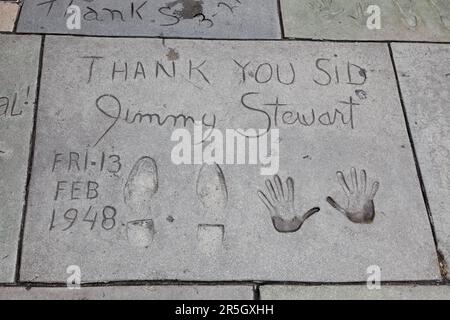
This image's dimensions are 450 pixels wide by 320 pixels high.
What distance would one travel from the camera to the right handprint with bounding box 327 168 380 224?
2.28 metres

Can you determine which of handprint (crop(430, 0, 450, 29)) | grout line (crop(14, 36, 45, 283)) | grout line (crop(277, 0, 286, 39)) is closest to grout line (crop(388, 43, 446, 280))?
handprint (crop(430, 0, 450, 29))

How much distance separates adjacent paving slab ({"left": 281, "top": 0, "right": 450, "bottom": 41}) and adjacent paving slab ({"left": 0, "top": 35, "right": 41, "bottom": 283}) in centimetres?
140

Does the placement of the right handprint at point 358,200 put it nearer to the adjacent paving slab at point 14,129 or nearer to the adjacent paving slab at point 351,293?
the adjacent paving slab at point 351,293

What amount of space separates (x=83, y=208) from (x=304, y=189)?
3.18 ft

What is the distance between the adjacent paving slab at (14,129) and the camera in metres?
2.15

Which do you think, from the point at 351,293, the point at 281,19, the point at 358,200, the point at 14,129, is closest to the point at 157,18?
the point at 281,19

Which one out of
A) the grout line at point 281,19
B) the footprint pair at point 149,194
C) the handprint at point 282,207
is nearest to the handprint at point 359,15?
the grout line at point 281,19

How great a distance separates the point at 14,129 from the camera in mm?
2430

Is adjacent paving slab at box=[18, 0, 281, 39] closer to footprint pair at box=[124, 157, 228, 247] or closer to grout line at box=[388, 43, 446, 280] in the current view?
grout line at box=[388, 43, 446, 280]

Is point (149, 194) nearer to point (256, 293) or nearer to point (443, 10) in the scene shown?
point (256, 293)

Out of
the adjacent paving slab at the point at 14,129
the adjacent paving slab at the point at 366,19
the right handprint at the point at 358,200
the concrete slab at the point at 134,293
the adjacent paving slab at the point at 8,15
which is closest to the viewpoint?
the concrete slab at the point at 134,293

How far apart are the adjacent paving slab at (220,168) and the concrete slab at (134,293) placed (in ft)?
0.17
